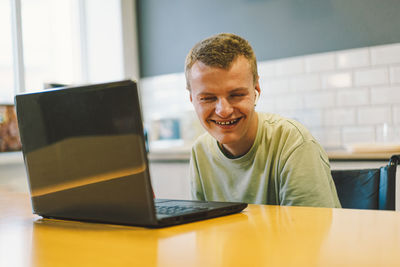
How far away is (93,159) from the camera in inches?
28.8

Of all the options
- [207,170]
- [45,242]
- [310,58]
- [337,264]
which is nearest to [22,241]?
[45,242]

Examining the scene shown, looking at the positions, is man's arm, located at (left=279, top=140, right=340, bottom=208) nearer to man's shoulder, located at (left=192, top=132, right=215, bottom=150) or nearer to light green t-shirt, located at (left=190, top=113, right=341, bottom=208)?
light green t-shirt, located at (left=190, top=113, right=341, bottom=208)

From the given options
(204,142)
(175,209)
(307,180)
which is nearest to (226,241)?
(175,209)

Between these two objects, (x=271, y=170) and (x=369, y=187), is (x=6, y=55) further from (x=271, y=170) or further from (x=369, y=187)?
(x=369, y=187)

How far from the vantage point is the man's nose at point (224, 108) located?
1.12 meters

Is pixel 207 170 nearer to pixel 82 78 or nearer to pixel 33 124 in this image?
pixel 33 124

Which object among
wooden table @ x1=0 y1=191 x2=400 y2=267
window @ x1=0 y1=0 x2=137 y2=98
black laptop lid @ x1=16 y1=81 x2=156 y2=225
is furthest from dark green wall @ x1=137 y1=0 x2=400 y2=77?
black laptop lid @ x1=16 y1=81 x2=156 y2=225

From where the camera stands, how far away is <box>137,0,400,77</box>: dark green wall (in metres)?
2.79

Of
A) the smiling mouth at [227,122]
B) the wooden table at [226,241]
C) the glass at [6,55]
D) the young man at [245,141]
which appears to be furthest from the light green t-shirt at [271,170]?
the glass at [6,55]

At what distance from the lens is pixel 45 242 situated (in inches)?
26.8

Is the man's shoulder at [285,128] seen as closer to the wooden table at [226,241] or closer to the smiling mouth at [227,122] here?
the smiling mouth at [227,122]

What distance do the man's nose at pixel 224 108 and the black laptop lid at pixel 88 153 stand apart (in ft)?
1.55

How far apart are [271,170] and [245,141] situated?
4.7 inches

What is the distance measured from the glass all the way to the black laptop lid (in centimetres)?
226
